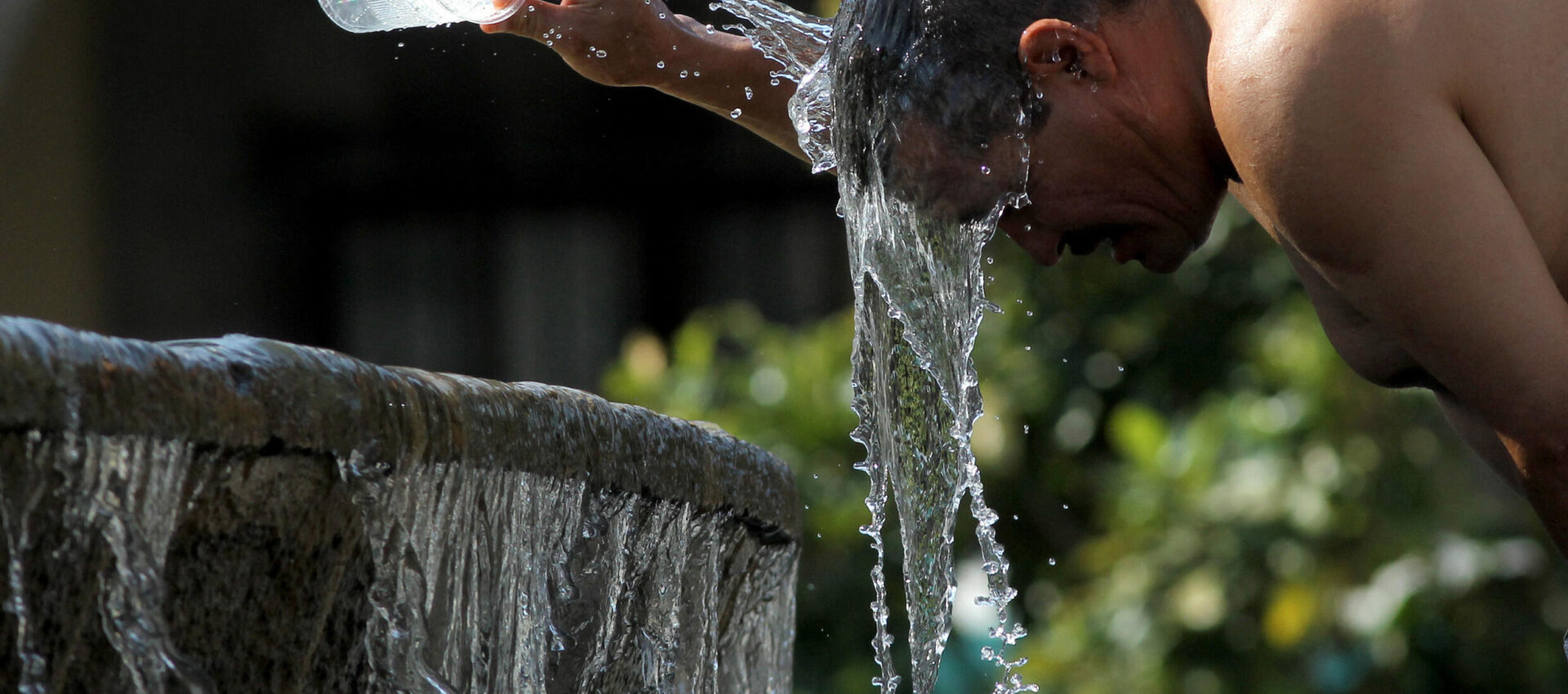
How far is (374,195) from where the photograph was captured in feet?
29.4

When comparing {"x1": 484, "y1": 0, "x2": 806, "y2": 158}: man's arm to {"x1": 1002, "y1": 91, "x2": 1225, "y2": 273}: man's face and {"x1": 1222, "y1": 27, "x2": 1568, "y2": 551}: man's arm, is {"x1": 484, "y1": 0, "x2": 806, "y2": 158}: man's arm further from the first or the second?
{"x1": 1222, "y1": 27, "x2": 1568, "y2": 551}: man's arm

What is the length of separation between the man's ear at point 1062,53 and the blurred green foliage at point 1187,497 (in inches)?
98.7

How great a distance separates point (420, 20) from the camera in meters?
2.41

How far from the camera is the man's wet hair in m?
1.95

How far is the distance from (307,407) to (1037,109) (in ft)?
3.39

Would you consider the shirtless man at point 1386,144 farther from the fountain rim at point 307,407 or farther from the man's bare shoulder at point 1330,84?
the fountain rim at point 307,407

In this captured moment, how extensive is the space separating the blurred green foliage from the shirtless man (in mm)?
2288

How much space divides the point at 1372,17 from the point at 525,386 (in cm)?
90

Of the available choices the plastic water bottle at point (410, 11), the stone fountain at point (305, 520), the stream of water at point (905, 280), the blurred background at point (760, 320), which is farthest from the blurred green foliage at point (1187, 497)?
the stone fountain at point (305, 520)

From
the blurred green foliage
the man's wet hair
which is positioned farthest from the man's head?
the blurred green foliage

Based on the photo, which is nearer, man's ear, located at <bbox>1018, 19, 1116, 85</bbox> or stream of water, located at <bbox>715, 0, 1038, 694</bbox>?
man's ear, located at <bbox>1018, 19, 1116, 85</bbox>

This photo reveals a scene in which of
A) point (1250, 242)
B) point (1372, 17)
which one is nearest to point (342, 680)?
point (1372, 17)

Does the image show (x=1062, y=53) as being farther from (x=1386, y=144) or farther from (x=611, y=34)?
(x=611, y=34)

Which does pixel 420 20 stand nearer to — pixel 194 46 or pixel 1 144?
pixel 1 144
